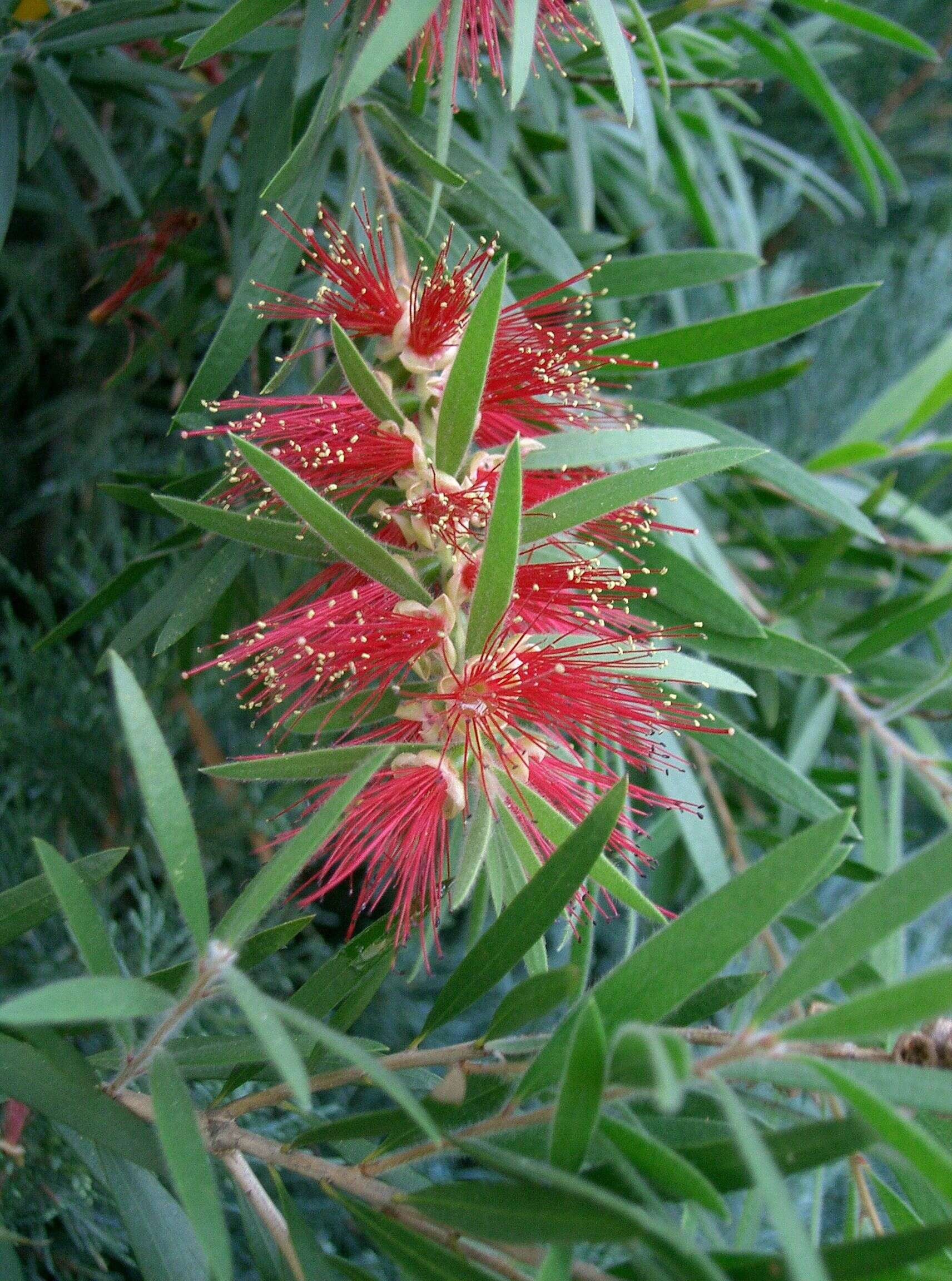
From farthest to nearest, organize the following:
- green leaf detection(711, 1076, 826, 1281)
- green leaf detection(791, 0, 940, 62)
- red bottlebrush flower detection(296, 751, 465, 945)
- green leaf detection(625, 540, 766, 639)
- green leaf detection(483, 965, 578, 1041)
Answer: green leaf detection(791, 0, 940, 62) < green leaf detection(625, 540, 766, 639) < red bottlebrush flower detection(296, 751, 465, 945) < green leaf detection(483, 965, 578, 1041) < green leaf detection(711, 1076, 826, 1281)

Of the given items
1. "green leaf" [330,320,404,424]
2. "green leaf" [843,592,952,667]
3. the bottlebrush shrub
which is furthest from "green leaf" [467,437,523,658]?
"green leaf" [843,592,952,667]

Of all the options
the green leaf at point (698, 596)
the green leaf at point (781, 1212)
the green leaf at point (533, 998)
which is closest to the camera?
the green leaf at point (781, 1212)

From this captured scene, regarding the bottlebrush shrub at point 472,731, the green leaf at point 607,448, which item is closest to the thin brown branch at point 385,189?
the bottlebrush shrub at point 472,731

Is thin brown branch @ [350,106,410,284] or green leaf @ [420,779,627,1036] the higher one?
thin brown branch @ [350,106,410,284]

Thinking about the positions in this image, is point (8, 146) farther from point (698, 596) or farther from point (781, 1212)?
point (781, 1212)

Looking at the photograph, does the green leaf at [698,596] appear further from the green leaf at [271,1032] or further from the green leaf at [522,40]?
the green leaf at [271,1032]

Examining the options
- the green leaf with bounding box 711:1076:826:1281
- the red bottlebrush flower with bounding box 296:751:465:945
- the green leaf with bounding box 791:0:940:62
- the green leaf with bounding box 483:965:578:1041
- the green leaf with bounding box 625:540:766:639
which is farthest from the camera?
the green leaf with bounding box 791:0:940:62

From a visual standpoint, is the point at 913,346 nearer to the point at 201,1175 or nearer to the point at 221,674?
the point at 221,674

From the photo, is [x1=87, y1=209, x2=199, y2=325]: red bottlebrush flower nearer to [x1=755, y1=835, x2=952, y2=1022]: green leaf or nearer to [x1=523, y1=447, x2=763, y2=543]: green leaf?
[x1=523, y1=447, x2=763, y2=543]: green leaf
